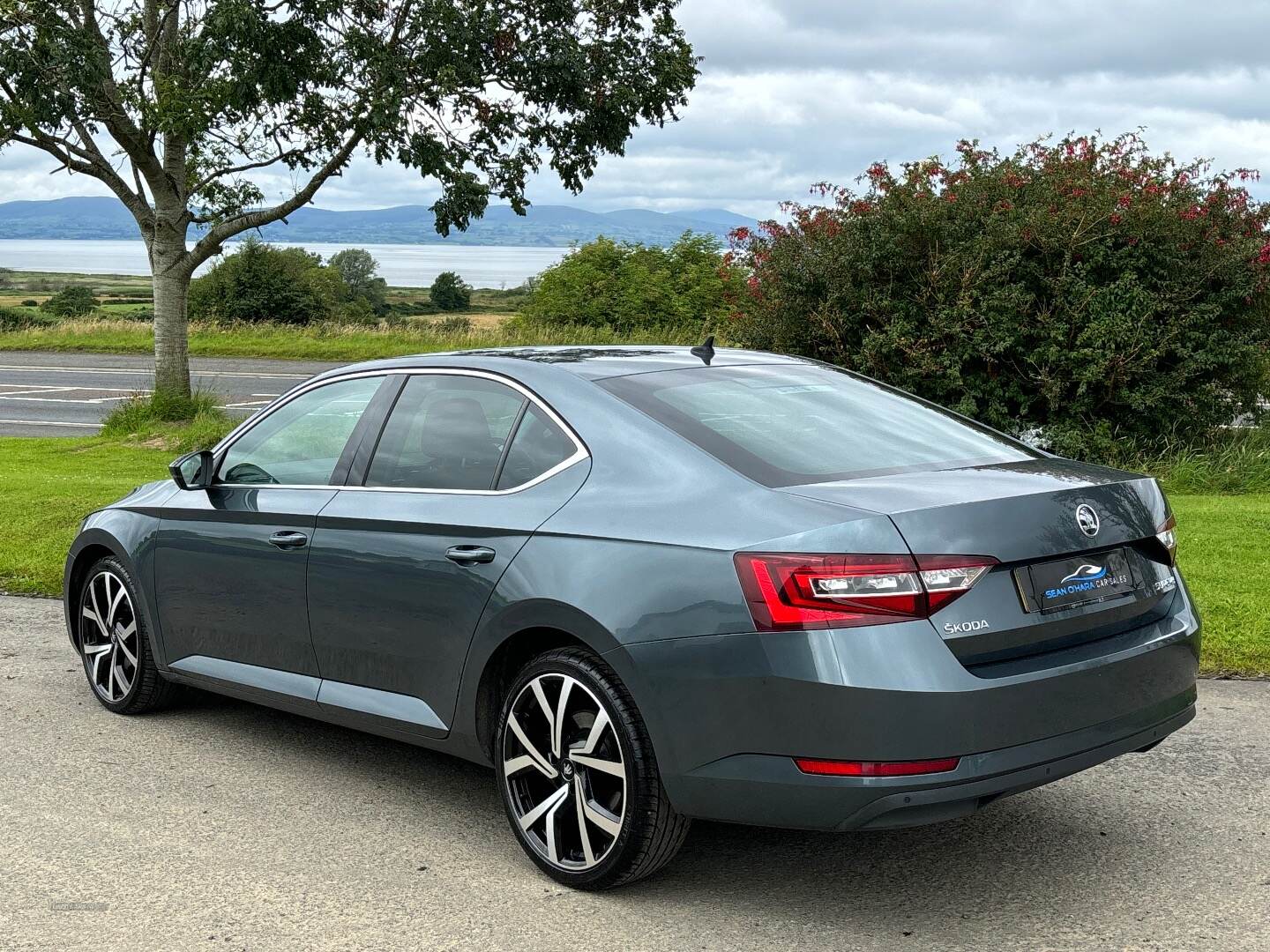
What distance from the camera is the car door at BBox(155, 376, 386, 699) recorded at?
5.10 meters

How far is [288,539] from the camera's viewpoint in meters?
5.08

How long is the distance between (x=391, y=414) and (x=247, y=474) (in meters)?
0.86

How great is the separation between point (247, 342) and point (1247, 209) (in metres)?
27.0

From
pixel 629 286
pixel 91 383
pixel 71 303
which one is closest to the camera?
pixel 91 383

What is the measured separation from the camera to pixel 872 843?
4539 millimetres

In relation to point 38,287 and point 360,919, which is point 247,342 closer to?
point 360,919

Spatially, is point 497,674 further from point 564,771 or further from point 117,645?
point 117,645

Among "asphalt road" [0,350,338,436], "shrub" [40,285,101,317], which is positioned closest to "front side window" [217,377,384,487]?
"asphalt road" [0,350,338,436]

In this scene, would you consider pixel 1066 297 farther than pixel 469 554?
Yes

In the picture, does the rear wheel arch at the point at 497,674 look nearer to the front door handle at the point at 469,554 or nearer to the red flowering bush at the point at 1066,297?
the front door handle at the point at 469,554

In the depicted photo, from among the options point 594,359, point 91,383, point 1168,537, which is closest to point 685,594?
point 594,359

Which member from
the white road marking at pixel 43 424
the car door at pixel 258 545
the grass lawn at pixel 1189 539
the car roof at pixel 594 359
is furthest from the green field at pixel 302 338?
A: the car roof at pixel 594 359

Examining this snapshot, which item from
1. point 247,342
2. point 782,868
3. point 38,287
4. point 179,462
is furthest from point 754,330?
point 38,287

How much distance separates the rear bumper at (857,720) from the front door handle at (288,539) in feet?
5.54
